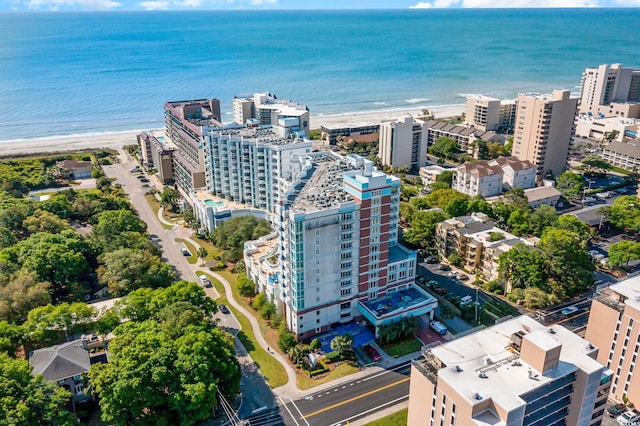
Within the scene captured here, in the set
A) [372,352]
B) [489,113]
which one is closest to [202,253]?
[372,352]

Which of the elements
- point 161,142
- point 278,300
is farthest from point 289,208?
point 161,142

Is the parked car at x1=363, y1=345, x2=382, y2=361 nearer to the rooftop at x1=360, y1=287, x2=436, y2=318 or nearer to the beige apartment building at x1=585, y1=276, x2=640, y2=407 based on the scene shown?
the rooftop at x1=360, y1=287, x2=436, y2=318

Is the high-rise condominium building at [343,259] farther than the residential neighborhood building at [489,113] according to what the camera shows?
No

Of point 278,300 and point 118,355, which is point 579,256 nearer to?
point 278,300

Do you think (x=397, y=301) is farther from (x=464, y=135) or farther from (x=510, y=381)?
(x=464, y=135)

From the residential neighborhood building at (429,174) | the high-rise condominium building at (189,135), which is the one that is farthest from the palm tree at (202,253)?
the residential neighborhood building at (429,174)

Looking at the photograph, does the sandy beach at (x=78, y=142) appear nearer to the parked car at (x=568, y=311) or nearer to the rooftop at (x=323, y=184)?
the rooftop at (x=323, y=184)

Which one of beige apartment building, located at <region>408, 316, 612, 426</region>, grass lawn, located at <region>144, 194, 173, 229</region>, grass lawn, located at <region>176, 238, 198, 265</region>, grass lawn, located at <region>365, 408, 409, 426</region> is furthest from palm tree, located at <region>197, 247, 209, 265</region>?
beige apartment building, located at <region>408, 316, 612, 426</region>
